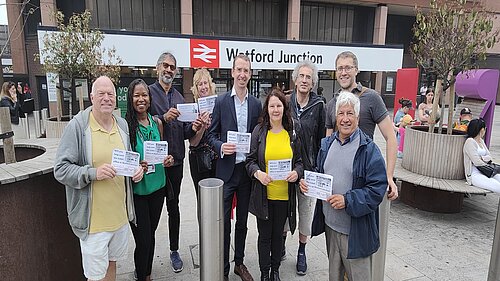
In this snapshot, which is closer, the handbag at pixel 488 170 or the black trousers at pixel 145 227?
the black trousers at pixel 145 227

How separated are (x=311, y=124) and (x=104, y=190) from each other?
6.67 ft

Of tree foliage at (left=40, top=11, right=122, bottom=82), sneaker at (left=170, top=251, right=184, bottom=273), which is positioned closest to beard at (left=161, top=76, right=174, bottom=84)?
sneaker at (left=170, top=251, right=184, bottom=273)

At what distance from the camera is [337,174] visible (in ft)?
8.76

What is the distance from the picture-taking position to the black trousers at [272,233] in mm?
3357

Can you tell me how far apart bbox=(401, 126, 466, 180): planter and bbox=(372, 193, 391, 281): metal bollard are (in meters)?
2.97

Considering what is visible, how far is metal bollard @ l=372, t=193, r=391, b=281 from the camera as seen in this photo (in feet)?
10.2

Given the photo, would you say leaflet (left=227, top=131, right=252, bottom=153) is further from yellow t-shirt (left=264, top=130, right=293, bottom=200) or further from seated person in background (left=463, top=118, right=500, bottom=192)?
seated person in background (left=463, top=118, right=500, bottom=192)

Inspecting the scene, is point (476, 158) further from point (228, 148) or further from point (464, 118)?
point (228, 148)

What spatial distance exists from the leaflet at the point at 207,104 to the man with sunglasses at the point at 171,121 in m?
0.13

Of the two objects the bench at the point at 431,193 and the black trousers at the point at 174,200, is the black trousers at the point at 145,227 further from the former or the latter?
the bench at the point at 431,193

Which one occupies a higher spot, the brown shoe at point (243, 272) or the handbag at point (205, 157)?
the handbag at point (205, 157)

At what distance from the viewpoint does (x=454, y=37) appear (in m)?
5.68

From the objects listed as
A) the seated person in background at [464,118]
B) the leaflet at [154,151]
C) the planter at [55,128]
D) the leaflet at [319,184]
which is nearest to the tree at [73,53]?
the planter at [55,128]

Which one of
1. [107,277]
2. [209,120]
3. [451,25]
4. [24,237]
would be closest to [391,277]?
[209,120]
